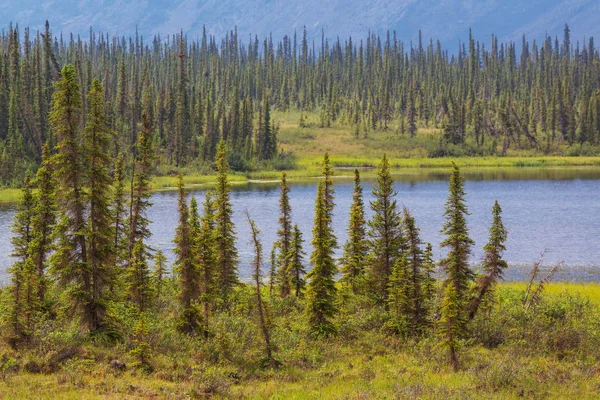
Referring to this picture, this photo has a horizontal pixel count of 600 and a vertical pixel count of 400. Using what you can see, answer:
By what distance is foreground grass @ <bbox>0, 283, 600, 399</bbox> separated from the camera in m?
19.2

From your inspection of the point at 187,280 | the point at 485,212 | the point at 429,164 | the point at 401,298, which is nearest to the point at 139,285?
the point at 187,280

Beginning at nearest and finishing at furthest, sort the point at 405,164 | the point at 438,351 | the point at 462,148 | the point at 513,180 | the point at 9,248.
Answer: the point at 438,351 → the point at 9,248 → the point at 513,180 → the point at 405,164 → the point at 462,148

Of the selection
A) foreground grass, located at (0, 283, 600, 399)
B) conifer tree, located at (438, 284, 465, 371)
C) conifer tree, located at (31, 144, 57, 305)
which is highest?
conifer tree, located at (31, 144, 57, 305)

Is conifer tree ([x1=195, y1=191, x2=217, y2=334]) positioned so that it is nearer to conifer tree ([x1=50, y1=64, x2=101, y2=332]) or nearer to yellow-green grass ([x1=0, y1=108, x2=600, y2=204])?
conifer tree ([x1=50, y1=64, x2=101, y2=332])

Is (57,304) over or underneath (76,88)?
underneath

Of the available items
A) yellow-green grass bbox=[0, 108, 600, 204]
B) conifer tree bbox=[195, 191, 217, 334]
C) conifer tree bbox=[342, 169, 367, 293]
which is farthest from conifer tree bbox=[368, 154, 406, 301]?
yellow-green grass bbox=[0, 108, 600, 204]

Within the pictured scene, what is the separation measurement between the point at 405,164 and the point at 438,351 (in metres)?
117

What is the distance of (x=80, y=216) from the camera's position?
84.4 feet

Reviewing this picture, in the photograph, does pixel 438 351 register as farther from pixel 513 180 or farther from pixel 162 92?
pixel 162 92

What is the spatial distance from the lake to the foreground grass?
12.2m

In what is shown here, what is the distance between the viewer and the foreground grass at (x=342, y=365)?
19.2m

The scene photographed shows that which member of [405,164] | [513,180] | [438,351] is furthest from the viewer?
[405,164]

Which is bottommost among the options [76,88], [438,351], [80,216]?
[438,351]

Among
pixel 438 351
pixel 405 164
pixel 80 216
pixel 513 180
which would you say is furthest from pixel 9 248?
pixel 405 164
